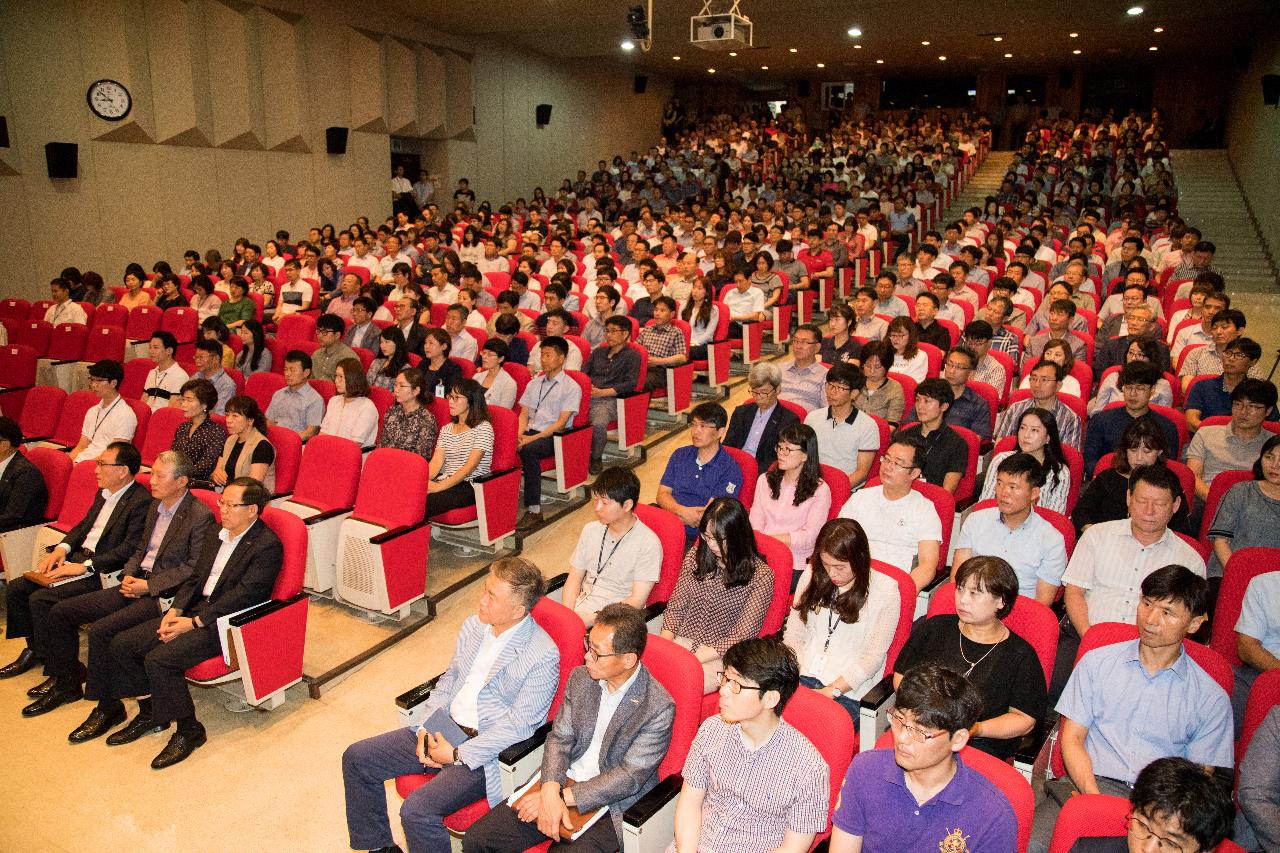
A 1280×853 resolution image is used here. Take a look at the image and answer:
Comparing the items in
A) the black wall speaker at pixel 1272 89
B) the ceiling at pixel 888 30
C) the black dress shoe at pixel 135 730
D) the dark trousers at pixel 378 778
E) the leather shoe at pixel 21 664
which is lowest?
the black dress shoe at pixel 135 730

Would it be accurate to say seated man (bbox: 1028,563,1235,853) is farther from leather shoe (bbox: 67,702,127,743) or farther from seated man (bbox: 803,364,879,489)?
leather shoe (bbox: 67,702,127,743)

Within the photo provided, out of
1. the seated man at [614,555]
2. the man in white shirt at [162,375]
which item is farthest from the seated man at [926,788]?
the man in white shirt at [162,375]

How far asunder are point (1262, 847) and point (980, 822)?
0.85 metres

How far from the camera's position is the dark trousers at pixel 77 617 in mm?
3709

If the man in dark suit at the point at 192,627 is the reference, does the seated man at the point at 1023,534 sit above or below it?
above

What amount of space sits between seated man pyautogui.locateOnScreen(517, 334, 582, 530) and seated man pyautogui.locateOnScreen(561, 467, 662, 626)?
174 centimetres

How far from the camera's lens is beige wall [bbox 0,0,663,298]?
9727 millimetres

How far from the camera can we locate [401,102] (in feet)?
47.0

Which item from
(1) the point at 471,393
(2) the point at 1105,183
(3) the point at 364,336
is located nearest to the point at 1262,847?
(1) the point at 471,393

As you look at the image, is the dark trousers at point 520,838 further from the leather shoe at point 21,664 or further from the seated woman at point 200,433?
the seated woman at point 200,433

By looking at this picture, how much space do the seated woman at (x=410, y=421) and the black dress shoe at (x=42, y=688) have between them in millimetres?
1893

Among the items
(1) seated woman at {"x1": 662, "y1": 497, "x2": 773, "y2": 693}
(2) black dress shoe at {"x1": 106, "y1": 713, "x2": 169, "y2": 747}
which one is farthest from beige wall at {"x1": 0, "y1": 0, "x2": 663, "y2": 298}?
(1) seated woman at {"x1": 662, "y1": 497, "x2": 773, "y2": 693}

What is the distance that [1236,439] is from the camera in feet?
13.2

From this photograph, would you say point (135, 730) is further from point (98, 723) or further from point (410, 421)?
point (410, 421)
